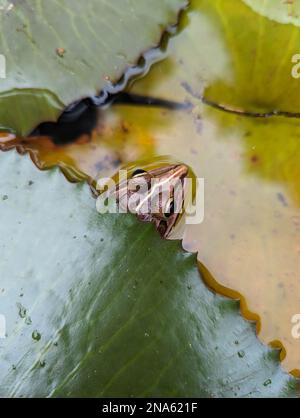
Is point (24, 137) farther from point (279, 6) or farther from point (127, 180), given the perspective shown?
point (279, 6)

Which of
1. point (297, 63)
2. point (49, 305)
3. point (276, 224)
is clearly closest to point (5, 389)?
point (49, 305)


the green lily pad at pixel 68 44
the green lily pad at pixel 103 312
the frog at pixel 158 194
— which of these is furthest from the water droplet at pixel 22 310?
the green lily pad at pixel 68 44

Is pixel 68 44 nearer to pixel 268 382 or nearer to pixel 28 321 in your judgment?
pixel 28 321

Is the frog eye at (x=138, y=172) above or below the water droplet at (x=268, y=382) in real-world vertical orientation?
above

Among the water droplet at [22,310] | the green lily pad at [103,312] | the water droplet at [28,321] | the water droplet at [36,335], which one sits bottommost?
the water droplet at [36,335]

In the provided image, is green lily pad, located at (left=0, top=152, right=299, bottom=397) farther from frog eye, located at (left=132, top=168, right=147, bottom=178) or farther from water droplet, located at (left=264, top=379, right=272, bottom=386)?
frog eye, located at (left=132, top=168, right=147, bottom=178)

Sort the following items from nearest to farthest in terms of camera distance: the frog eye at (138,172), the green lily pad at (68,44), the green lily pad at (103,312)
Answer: the green lily pad at (103,312) < the green lily pad at (68,44) < the frog eye at (138,172)

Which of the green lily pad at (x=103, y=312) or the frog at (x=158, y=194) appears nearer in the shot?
the green lily pad at (x=103, y=312)

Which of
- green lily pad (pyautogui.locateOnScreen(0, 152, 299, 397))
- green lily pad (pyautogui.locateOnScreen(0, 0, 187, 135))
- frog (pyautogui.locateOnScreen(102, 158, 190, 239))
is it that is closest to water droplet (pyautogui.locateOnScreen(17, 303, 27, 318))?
green lily pad (pyautogui.locateOnScreen(0, 152, 299, 397))

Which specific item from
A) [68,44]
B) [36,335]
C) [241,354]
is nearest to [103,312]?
[36,335]

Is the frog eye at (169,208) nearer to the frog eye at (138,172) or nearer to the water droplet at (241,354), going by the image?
the frog eye at (138,172)
